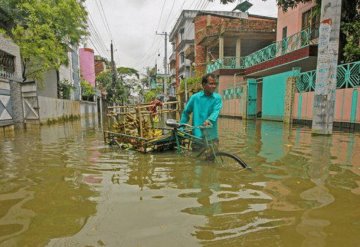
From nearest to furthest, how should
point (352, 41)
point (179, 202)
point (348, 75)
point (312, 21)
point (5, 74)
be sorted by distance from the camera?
point (179, 202)
point (348, 75)
point (352, 41)
point (5, 74)
point (312, 21)

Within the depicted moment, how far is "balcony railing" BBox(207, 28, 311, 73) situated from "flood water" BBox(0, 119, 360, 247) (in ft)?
38.0

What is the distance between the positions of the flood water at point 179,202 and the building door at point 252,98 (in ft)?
47.5

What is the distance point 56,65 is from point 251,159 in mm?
15896

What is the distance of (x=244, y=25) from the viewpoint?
24.3 meters

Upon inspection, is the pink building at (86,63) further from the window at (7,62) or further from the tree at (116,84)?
the window at (7,62)

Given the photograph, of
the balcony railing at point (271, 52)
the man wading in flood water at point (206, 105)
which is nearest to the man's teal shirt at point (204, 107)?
the man wading in flood water at point (206, 105)

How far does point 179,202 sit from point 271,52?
695 inches

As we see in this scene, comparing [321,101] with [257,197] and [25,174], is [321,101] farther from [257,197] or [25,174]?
[25,174]

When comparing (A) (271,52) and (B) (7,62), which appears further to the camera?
(A) (271,52)

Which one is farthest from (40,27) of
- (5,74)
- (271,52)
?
(271,52)

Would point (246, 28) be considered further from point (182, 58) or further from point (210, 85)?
point (182, 58)

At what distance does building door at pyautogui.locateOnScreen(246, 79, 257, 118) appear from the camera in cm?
1988

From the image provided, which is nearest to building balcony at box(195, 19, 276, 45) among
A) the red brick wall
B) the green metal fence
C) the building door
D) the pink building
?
the red brick wall

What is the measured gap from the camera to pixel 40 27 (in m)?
16.4
